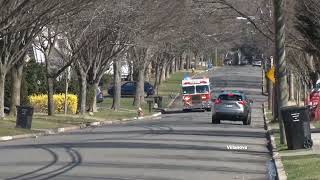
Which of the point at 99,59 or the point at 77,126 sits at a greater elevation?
the point at 99,59

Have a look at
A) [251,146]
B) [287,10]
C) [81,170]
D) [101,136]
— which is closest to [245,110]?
[287,10]

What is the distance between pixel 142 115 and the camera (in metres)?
50.1

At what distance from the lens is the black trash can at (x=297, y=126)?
19969mm

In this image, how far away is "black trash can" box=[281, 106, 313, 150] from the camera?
20.0m

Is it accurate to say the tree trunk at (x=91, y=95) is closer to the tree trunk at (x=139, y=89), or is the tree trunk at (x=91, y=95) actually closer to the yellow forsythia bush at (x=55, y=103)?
the yellow forsythia bush at (x=55, y=103)

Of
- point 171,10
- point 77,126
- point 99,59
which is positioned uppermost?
point 171,10

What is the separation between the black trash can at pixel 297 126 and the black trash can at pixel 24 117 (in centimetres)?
1376

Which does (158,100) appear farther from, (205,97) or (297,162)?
(297,162)

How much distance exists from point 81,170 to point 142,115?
113 feet

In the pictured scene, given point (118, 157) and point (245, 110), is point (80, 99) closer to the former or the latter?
point (245, 110)

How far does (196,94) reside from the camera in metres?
57.5

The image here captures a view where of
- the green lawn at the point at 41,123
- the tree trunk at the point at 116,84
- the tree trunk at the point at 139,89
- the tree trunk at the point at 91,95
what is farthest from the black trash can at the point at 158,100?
the green lawn at the point at 41,123

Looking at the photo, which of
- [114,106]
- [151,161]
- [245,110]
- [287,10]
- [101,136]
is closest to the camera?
[151,161]

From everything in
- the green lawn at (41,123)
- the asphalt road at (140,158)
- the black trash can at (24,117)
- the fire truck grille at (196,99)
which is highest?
the fire truck grille at (196,99)
